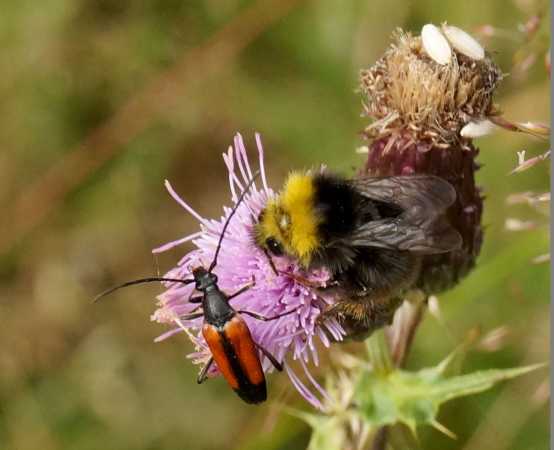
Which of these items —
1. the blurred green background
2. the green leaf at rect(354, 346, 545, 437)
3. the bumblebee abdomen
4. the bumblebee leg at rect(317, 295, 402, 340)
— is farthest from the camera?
the blurred green background

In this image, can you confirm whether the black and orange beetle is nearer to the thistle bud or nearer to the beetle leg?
the beetle leg

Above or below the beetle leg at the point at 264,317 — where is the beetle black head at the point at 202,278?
above

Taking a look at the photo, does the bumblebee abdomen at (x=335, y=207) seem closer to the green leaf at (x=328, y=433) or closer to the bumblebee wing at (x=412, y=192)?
the bumblebee wing at (x=412, y=192)

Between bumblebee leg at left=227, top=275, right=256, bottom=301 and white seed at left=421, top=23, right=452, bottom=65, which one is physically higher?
white seed at left=421, top=23, right=452, bottom=65

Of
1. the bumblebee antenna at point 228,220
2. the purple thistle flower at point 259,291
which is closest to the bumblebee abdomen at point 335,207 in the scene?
the purple thistle flower at point 259,291

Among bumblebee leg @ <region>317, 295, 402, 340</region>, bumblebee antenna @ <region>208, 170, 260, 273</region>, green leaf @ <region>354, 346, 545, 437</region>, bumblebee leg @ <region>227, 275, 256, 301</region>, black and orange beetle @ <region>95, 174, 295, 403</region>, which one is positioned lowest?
green leaf @ <region>354, 346, 545, 437</region>

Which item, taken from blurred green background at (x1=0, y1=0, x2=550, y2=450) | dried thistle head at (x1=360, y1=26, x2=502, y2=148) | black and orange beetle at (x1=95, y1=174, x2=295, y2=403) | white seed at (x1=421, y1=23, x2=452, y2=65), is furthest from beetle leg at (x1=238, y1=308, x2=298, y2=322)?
blurred green background at (x1=0, y1=0, x2=550, y2=450)

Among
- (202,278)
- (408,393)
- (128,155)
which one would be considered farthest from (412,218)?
(128,155)

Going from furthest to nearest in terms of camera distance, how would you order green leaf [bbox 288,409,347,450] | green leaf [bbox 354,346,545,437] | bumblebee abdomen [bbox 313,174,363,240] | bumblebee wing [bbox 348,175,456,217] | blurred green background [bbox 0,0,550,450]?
1. blurred green background [bbox 0,0,550,450]
2. green leaf [bbox 288,409,347,450]
3. green leaf [bbox 354,346,545,437]
4. bumblebee wing [bbox 348,175,456,217]
5. bumblebee abdomen [bbox 313,174,363,240]
